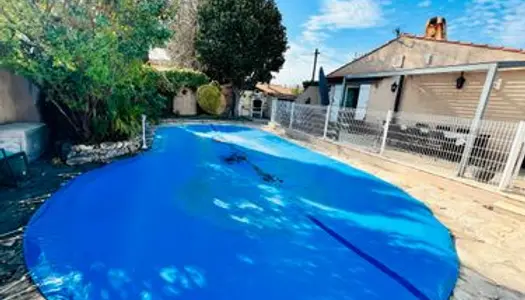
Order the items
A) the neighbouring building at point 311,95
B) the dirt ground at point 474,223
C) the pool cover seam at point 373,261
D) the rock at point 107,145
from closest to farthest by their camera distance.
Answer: the pool cover seam at point 373,261 < the dirt ground at point 474,223 < the rock at point 107,145 < the neighbouring building at point 311,95

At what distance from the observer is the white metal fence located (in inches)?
237

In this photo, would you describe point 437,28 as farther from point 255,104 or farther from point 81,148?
point 81,148

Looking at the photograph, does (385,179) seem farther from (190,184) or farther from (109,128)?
(109,128)

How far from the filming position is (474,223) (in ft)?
17.4

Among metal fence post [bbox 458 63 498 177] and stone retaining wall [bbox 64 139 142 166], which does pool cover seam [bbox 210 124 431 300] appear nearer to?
metal fence post [bbox 458 63 498 177]

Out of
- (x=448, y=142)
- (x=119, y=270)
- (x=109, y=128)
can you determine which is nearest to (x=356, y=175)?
(x=448, y=142)

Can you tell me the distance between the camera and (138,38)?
21.9 feet

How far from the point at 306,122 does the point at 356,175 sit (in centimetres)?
514

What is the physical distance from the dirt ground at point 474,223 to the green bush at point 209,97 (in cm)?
1289

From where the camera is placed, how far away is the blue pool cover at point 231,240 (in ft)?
10.4

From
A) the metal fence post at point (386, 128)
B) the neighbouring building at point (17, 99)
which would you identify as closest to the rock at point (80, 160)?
the neighbouring building at point (17, 99)

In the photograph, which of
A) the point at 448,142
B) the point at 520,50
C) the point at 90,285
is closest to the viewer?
the point at 90,285

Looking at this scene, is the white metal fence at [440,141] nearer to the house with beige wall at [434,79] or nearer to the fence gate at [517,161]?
the fence gate at [517,161]

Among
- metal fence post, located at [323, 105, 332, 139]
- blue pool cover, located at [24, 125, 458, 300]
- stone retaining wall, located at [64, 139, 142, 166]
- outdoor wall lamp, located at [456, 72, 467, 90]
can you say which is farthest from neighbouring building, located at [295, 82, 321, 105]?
stone retaining wall, located at [64, 139, 142, 166]
